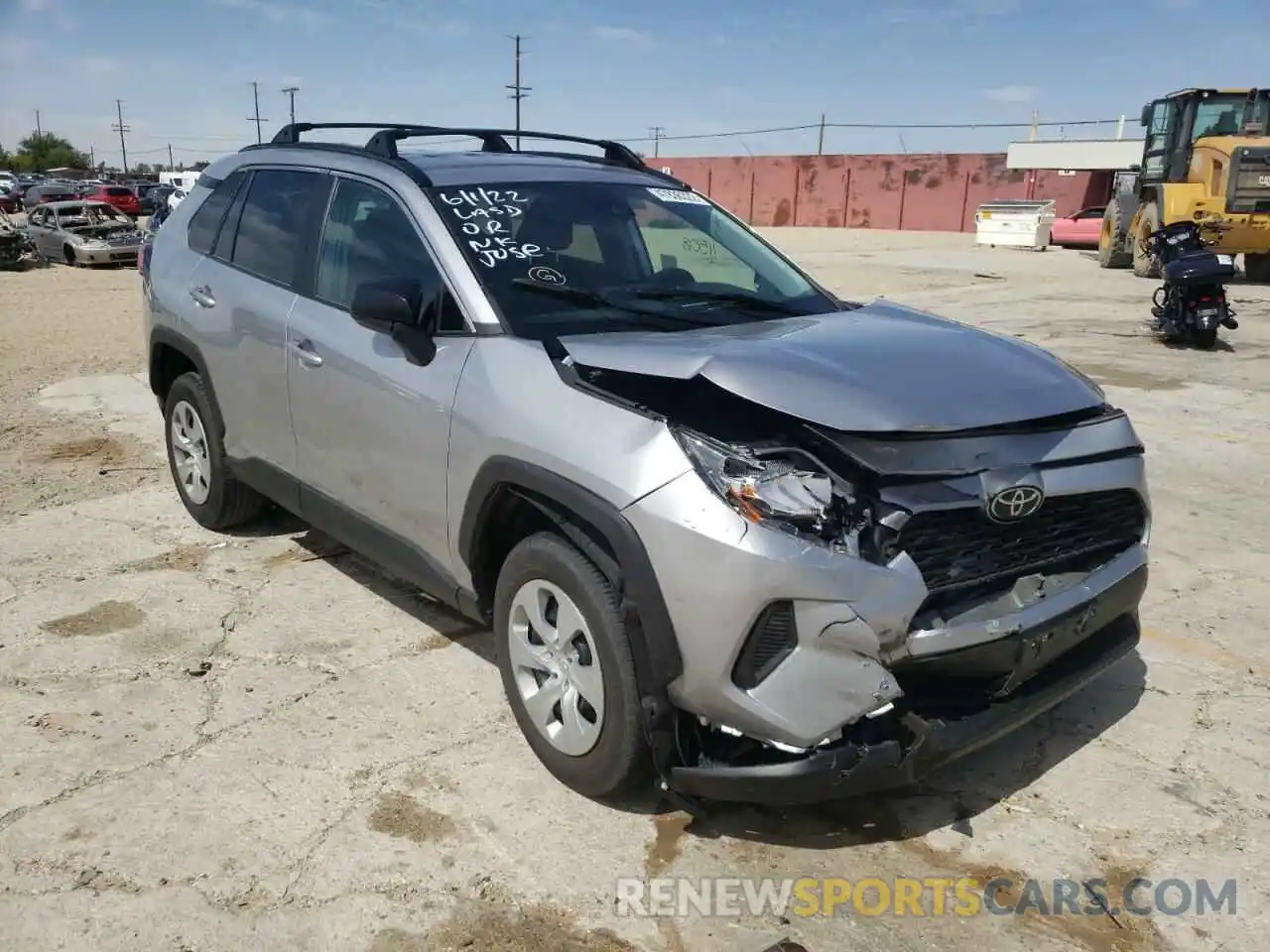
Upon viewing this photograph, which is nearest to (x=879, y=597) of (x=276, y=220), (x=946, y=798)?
(x=946, y=798)

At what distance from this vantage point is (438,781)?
321 centimetres

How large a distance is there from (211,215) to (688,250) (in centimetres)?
248

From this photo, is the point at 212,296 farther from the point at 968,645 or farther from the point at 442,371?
the point at 968,645

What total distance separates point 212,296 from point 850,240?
101 feet

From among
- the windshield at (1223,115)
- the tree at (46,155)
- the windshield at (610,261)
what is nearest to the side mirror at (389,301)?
the windshield at (610,261)

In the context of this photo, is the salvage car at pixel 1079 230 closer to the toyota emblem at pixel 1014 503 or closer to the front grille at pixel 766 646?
the toyota emblem at pixel 1014 503

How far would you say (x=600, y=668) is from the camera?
283 cm

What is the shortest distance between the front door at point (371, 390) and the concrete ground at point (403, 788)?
1.98ft

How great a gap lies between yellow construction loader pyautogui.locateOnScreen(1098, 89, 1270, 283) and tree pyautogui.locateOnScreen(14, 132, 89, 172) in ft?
371

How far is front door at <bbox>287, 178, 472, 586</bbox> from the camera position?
3428 millimetres

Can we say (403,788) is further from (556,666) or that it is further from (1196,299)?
(1196,299)

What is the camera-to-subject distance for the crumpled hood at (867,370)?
8.99 feet

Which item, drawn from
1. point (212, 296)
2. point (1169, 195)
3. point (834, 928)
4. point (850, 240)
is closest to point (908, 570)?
point (834, 928)

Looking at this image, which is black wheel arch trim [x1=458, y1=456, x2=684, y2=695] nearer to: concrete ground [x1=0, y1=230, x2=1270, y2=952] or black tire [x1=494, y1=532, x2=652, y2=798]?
black tire [x1=494, y1=532, x2=652, y2=798]
